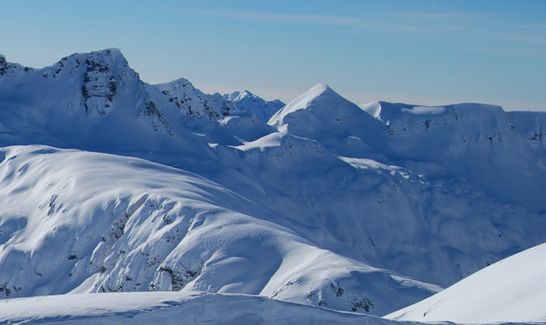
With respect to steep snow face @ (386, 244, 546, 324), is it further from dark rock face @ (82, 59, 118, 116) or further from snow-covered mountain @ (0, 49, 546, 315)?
dark rock face @ (82, 59, 118, 116)

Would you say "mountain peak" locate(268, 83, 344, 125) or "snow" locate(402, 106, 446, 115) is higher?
"mountain peak" locate(268, 83, 344, 125)

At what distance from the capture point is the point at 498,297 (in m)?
23.3

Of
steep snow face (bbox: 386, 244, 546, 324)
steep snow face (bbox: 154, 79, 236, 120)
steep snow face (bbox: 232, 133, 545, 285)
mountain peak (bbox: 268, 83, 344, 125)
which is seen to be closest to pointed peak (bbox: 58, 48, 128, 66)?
steep snow face (bbox: 154, 79, 236, 120)

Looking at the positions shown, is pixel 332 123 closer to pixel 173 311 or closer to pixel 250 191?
pixel 250 191

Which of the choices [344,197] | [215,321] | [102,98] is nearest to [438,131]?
[344,197]

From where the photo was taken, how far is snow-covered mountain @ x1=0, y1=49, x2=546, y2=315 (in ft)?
203

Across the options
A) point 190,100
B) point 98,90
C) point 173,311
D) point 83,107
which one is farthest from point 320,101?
point 173,311

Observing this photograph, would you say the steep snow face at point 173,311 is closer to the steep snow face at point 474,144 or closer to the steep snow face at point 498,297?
the steep snow face at point 498,297

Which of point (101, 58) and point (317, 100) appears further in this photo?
point (317, 100)

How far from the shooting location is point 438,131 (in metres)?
153

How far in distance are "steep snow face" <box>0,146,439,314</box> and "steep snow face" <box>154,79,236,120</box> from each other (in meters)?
41.2

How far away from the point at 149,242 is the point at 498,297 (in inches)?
1859

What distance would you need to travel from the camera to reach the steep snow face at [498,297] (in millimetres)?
21328

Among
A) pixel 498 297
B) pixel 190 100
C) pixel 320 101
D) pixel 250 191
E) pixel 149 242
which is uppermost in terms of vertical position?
pixel 498 297
